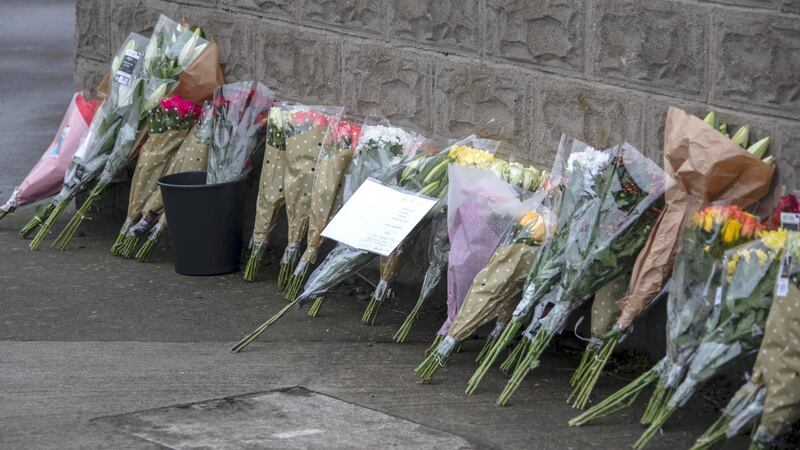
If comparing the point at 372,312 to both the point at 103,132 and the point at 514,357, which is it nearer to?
the point at 514,357

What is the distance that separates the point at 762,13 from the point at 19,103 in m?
9.57

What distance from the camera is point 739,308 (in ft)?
14.9

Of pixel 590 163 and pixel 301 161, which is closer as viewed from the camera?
pixel 590 163

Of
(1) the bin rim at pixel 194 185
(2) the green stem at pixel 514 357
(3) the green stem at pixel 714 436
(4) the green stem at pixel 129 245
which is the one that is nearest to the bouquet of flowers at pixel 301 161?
(1) the bin rim at pixel 194 185

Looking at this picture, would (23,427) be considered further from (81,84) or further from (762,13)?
(81,84)

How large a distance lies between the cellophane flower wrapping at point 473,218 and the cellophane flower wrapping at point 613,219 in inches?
18.0

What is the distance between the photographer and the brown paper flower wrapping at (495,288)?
5512mm

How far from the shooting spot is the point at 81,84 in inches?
344

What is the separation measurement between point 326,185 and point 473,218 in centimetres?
116

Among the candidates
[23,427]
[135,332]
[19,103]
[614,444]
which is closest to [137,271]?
[135,332]

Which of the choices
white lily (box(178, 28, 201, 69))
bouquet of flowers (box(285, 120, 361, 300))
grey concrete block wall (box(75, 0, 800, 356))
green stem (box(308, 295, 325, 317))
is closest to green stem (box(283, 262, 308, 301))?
bouquet of flowers (box(285, 120, 361, 300))

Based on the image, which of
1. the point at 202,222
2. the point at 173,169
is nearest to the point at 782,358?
the point at 202,222

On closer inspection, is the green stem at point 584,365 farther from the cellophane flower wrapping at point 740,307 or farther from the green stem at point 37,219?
the green stem at point 37,219

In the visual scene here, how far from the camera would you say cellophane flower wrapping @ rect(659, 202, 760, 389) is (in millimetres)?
4766
